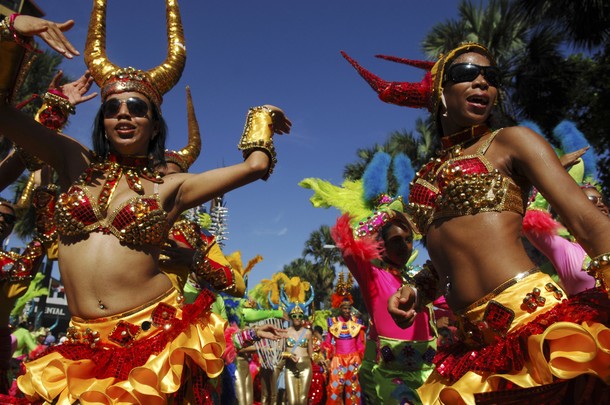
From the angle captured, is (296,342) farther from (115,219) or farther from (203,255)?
(115,219)

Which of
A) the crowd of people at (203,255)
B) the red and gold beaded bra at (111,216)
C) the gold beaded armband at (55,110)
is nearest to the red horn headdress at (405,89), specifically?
the crowd of people at (203,255)

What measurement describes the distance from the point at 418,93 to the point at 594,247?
4.85ft

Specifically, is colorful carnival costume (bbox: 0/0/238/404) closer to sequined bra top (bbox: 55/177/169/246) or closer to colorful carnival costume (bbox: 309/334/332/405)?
sequined bra top (bbox: 55/177/169/246)

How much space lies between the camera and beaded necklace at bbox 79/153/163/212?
287cm

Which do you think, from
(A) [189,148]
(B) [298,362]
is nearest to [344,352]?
(B) [298,362]

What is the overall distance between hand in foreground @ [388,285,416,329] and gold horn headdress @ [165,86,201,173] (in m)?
2.57

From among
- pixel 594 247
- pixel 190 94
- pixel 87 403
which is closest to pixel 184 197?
pixel 87 403

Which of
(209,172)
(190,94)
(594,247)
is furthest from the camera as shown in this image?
(190,94)

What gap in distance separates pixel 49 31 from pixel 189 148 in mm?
2730

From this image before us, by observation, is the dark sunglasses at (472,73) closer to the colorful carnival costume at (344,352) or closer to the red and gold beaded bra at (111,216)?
the red and gold beaded bra at (111,216)

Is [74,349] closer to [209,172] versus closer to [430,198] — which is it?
[209,172]

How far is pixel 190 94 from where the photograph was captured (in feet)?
18.8

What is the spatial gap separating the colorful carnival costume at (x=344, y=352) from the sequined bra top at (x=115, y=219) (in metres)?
7.30

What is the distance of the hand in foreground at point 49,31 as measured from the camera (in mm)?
2609
